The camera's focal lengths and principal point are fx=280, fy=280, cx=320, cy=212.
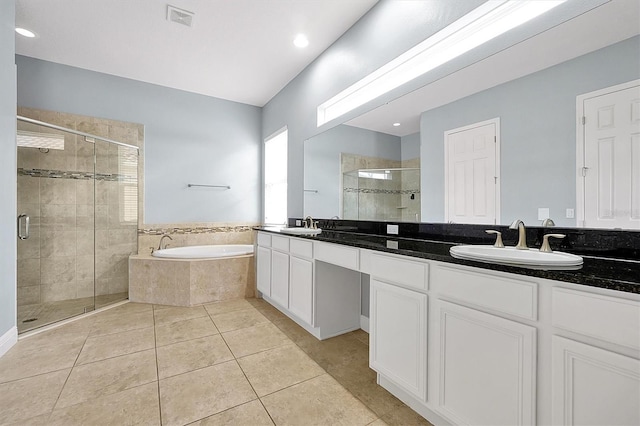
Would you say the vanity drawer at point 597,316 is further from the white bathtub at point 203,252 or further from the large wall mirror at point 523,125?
the white bathtub at point 203,252

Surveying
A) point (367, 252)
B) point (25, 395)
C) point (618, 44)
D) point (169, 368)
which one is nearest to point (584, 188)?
point (618, 44)

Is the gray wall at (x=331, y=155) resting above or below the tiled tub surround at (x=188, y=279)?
above

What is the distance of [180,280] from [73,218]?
1.37m

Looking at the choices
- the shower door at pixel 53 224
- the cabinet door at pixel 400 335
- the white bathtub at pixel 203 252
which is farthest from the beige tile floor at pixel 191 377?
the white bathtub at pixel 203 252

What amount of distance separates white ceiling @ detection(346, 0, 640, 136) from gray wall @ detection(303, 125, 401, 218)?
19 cm

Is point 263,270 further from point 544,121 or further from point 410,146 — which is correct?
point 544,121

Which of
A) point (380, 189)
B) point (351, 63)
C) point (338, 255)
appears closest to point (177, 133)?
point (351, 63)

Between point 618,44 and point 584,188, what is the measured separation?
56 cm

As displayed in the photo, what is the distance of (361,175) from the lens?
8.03 ft

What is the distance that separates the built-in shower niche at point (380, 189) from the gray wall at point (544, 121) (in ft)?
1.80

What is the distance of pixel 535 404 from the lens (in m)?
0.92

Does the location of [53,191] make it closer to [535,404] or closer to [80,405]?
[80,405]

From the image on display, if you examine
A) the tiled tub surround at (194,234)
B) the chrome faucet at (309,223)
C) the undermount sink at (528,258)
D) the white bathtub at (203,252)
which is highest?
the chrome faucet at (309,223)

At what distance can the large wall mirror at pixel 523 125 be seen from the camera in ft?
3.64
